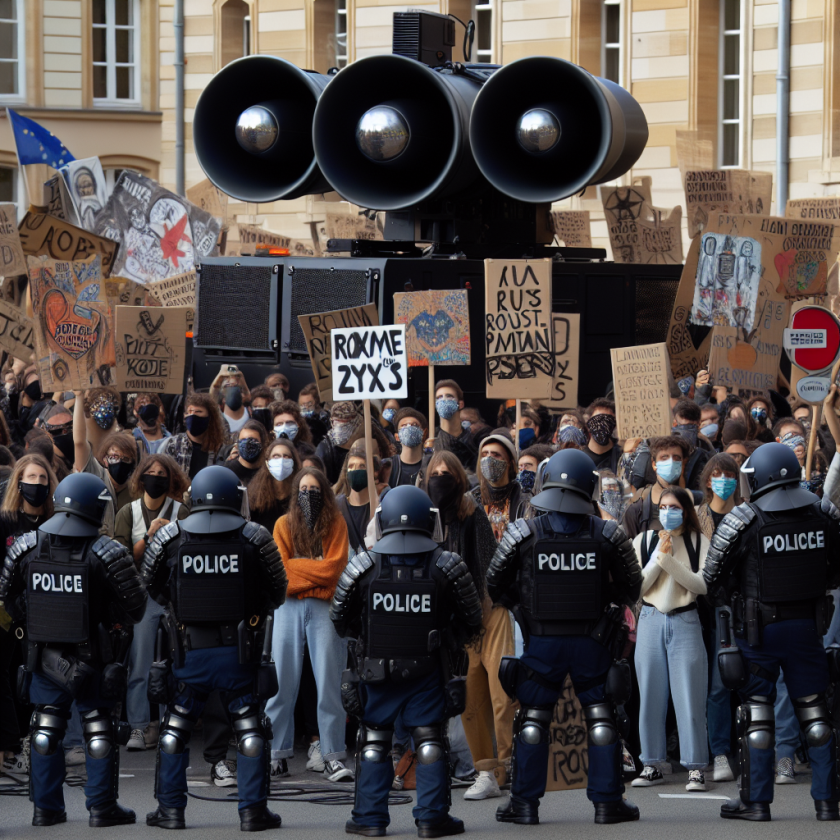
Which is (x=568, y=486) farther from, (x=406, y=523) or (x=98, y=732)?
(x=98, y=732)

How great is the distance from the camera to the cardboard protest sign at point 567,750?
7.39 metres

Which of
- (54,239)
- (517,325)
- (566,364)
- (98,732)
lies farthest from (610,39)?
(98,732)

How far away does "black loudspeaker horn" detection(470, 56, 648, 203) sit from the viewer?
14.6 meters

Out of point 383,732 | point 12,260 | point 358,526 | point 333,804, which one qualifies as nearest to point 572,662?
point 383,732

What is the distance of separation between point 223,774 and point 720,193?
933 centimetres

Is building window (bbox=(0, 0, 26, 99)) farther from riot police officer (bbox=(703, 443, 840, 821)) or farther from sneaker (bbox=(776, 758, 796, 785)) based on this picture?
riot police officer (bbox=(703, 443, 840, 821))

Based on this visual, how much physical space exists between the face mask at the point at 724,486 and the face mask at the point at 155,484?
279 cm

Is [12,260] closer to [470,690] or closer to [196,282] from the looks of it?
[196,282]

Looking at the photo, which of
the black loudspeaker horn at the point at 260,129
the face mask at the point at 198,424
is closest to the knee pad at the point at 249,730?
the face mask at the point at 198,424

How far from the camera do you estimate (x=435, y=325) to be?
1179cm

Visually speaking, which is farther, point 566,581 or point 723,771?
point 723,771

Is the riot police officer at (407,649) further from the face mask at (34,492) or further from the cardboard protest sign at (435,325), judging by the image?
the cardboard protest sign at (435,325)

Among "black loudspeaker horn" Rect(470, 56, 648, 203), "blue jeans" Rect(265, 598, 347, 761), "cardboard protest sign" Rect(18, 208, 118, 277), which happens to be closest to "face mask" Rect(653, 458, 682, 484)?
"blue jeans" Rect(265, 598, 347, 761)

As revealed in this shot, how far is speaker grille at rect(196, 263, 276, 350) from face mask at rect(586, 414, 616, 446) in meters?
5.38
